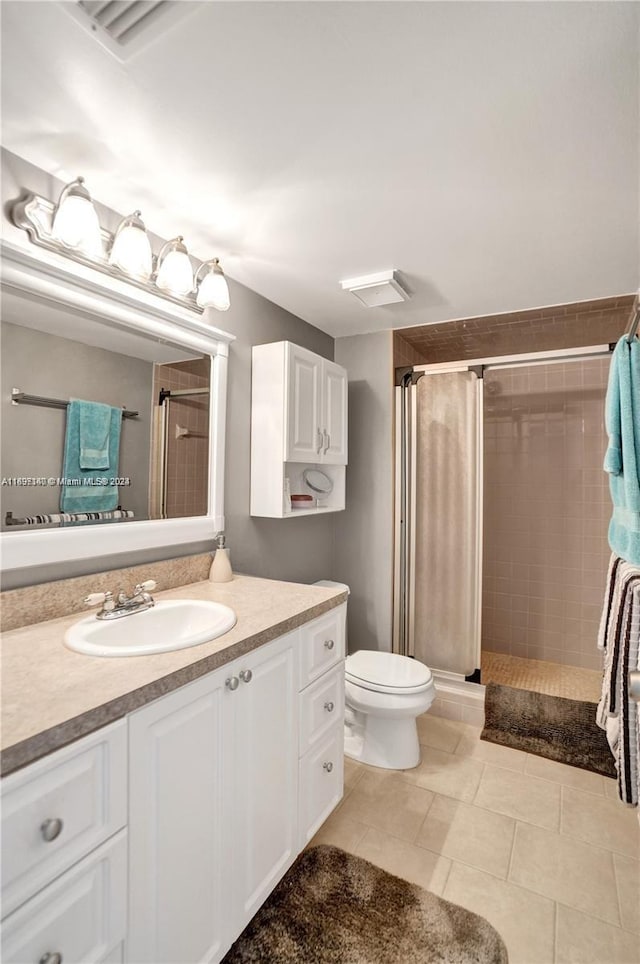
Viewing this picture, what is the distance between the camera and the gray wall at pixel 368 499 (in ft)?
9.30

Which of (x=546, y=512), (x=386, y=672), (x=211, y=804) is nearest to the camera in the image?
(x=211, y=804)

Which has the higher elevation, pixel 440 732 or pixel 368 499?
pixel 368 499

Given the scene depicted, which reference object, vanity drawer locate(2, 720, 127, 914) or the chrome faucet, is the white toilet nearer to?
the chrome faucet

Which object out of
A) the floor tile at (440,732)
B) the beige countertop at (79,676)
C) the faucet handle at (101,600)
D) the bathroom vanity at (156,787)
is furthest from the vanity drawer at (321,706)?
the floor tile at (440,732)

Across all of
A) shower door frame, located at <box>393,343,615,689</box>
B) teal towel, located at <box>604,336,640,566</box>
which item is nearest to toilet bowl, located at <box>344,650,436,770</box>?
shower door frame, located at <box>393,343,615,689</box>

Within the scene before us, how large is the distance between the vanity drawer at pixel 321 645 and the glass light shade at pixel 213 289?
127 centimetres

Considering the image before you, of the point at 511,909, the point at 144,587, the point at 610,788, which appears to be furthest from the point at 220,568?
the point at 610,788

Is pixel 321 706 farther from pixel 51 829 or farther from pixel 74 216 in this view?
pixel 74 216

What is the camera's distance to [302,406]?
2264 mm

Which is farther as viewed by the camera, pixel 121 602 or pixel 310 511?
pixel 310 511

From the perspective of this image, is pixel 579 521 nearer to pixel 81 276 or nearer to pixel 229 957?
pixel 229 957

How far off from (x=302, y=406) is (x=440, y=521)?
1115 mm

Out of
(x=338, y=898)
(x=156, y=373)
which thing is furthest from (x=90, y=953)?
(x=156, y=373)

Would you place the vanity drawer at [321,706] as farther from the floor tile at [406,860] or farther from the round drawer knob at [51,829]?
the round drawer knob at [51,829]
